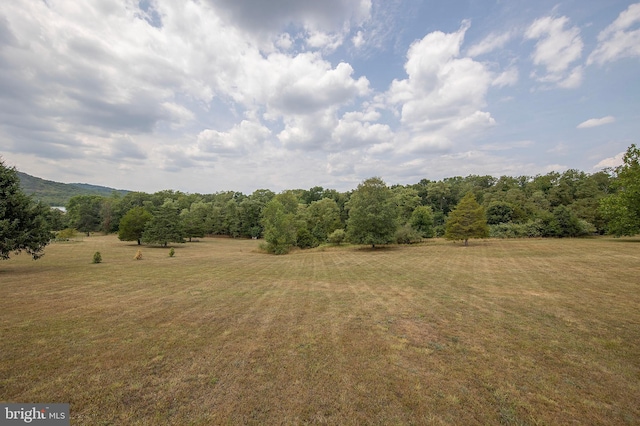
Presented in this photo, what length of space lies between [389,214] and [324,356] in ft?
93.7

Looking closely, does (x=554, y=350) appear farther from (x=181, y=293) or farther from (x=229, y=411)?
(x=181, y=293)

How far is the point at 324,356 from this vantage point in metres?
5.79

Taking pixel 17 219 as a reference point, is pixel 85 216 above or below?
above

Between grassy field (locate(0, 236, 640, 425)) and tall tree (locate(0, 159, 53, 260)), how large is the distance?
5.25 m

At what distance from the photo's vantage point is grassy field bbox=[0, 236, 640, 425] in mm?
4082

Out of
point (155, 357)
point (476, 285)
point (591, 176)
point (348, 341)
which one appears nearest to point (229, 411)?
point (155, 357)

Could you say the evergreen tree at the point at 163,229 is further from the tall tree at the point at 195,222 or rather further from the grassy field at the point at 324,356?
the grassy field at the point at 324,356

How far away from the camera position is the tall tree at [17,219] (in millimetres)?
14444

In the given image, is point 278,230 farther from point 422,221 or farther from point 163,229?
point 422,221

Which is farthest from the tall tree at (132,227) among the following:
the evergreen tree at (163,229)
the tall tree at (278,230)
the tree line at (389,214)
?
the tall tree at (278,230)

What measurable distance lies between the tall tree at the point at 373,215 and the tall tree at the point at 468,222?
30.8 feet

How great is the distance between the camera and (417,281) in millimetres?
14039

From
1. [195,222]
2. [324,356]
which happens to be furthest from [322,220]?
[324,356]

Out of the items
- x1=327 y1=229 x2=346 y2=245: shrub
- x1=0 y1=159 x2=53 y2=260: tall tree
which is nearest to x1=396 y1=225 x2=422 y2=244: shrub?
x1=327 y1=229 x2=346 y2=245: shrub
